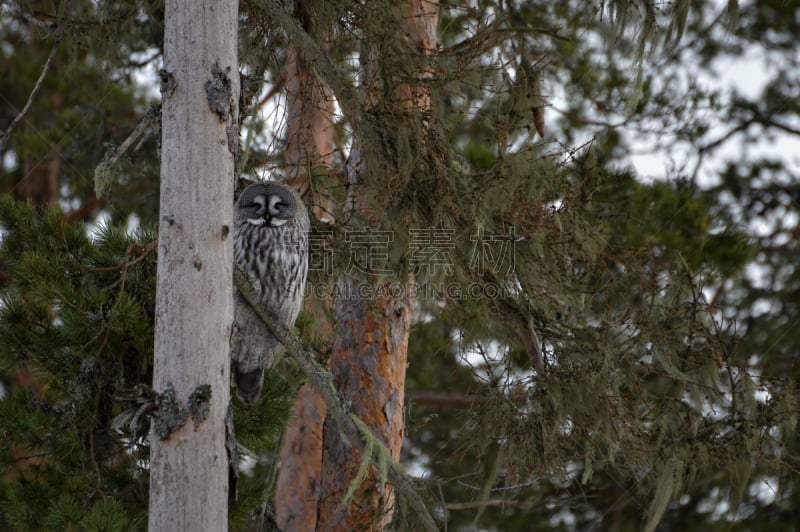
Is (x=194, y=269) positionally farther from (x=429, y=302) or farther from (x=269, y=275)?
(x=429, y=302)

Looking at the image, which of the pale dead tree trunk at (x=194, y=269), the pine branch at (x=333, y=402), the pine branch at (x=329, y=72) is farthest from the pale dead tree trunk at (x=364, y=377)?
the pale dead tree trunk at (x=194, y=269)

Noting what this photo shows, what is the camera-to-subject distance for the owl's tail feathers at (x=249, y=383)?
4.59 meters

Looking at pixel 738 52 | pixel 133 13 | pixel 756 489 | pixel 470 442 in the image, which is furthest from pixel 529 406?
pixel 738 52

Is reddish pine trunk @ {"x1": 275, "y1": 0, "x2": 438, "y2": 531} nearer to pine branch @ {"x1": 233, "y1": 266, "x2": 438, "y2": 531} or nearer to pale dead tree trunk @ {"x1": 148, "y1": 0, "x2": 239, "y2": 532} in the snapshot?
pine branch @ {"x1": 233, "y1": 266, "x2": 438, "y2": 531}

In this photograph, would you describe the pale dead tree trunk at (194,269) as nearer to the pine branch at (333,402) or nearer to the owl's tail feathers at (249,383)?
the pine branch at (333,402)

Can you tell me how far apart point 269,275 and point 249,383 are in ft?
1.91

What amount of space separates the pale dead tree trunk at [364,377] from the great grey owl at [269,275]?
33cm

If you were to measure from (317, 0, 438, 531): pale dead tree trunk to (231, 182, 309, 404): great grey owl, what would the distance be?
1.07ft

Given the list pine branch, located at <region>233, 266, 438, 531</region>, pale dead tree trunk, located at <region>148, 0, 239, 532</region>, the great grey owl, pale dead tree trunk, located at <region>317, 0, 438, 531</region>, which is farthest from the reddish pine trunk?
pale dead tree trunk, located at <region>148, 0, 239, 532</region>

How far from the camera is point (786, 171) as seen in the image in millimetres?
8008

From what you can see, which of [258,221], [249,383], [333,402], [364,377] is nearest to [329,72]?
[258,221]

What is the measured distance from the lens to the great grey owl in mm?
4637

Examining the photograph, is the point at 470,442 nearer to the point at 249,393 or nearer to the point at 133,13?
the point at 249,393

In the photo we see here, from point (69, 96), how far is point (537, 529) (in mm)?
→ 5970
